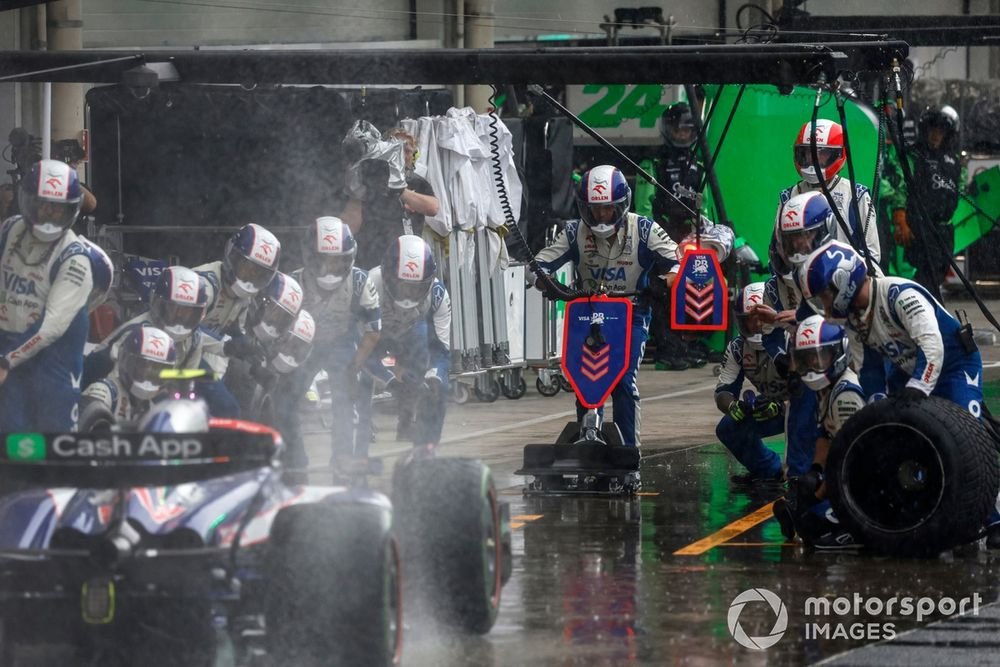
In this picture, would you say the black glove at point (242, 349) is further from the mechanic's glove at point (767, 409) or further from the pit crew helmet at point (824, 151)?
the pit crew helmet at point (824, 151)

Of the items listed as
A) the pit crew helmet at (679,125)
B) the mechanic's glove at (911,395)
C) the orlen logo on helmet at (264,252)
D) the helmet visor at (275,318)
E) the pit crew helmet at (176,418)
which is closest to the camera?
the pit crew helmet at (176,418)

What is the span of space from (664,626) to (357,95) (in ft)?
27.5

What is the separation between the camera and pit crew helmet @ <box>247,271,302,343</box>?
10.3 meters

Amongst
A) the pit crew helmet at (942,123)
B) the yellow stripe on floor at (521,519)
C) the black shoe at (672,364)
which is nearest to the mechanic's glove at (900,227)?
the pit crew helmet at (942,123)

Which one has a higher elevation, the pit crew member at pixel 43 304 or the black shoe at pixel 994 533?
the pit crew member at pixel 43 304

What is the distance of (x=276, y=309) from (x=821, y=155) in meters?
3.96

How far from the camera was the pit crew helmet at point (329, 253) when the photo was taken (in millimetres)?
11086

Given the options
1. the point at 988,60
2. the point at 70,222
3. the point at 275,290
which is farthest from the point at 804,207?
the point at 988,60

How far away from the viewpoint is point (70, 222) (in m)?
9.48

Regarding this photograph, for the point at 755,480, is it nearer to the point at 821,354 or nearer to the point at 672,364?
the point at 821,354

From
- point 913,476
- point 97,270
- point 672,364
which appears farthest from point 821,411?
point 672,364

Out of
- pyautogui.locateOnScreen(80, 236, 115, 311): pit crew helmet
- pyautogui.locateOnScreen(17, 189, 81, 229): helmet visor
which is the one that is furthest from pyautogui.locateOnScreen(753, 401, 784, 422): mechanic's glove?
pyautogui.locateOnScreen(17, 189, 81, 229): helmet visor

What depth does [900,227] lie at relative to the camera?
20578 mm
